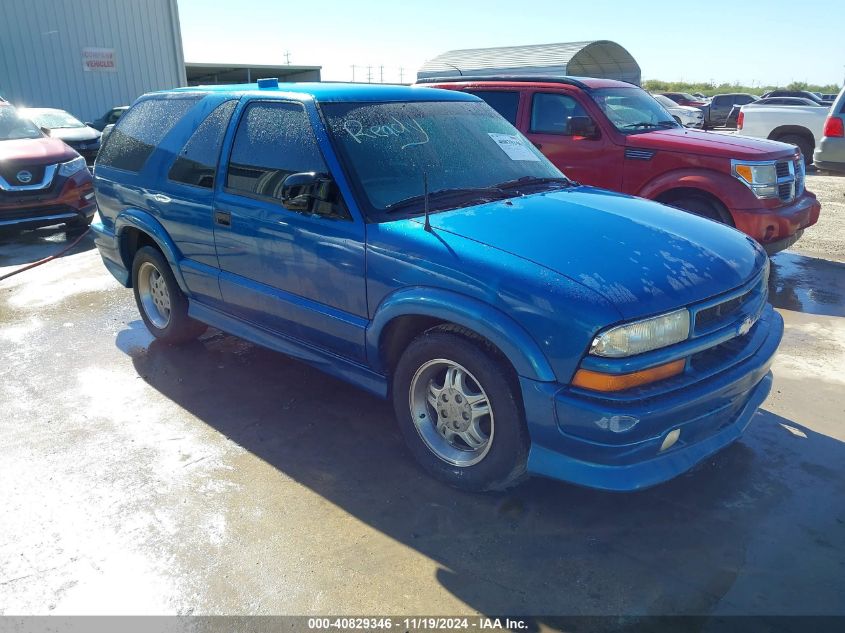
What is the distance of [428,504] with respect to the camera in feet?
10.1

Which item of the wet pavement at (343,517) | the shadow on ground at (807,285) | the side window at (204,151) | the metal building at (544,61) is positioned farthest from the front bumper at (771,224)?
the metal building at (544,61)

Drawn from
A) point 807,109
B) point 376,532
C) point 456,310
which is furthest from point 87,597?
point 807,109

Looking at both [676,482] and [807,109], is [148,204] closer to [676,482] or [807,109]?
[676,482]

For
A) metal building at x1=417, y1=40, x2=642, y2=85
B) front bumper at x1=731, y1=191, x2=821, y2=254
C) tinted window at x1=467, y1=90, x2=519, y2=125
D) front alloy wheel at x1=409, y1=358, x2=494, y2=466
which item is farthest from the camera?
metal building at x1=417, y1=40, x2=642, y2=85

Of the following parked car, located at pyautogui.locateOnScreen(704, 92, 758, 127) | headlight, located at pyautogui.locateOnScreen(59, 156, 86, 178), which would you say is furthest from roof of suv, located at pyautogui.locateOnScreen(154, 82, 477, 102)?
parked car, located at pyautogui.locateOnScreen(704, 92, 758, 127)

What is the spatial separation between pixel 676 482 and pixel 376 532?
58.6 inches

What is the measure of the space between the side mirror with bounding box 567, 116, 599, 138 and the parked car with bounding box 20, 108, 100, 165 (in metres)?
11.1

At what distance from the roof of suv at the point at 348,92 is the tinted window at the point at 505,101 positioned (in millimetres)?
2986

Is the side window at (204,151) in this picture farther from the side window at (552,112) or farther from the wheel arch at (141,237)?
the side window at (552,112)

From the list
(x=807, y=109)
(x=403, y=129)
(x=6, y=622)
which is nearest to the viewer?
(x=6, y=622)

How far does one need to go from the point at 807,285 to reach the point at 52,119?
49.5 feet

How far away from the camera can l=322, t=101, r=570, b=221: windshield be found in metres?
3.31

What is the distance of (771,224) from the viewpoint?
5.99m

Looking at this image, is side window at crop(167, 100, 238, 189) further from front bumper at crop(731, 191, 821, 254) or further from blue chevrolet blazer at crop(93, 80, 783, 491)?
front bumper at crop(731, 191, 821, 254)
